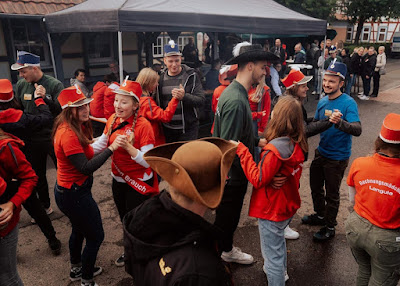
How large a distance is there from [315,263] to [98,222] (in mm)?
2322

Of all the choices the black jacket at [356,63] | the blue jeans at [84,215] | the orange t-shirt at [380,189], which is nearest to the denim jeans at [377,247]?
the orange t-shirt at [380,189]

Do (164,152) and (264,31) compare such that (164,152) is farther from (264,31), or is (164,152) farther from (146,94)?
(264,31)

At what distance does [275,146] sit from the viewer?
2.45 meters

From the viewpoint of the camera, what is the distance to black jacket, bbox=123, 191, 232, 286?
1.22 m

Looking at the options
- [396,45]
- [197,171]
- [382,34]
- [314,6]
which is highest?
[314,6]

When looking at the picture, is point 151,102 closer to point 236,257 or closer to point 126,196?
point 126,196

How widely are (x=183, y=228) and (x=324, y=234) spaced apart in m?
3.07

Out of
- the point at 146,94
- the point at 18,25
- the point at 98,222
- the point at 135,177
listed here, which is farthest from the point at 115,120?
the point at 18,25

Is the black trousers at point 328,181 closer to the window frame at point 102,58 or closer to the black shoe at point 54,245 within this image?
the black shoe at point 54,245

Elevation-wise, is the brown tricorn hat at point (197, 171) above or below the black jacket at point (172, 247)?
above

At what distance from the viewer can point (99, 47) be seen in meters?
11.9

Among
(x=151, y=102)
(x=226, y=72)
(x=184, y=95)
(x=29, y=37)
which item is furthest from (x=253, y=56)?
(x=29, y=37)

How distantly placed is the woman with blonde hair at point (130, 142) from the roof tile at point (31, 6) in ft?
23.9

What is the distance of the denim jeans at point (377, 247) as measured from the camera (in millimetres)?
2271
